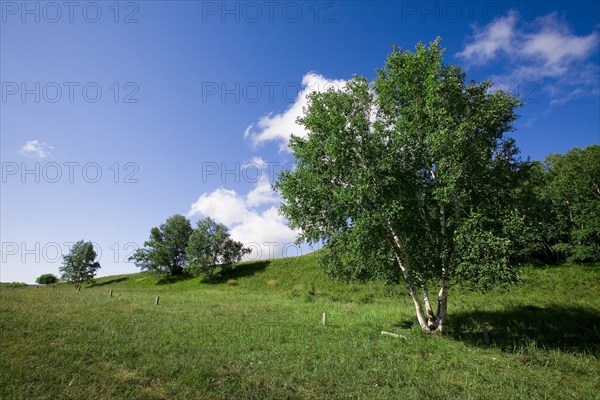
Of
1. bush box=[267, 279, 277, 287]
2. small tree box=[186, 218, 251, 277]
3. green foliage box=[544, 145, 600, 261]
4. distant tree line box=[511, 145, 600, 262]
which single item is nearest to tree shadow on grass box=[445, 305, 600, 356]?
distant tree line box=[511, 145, 600, 262]

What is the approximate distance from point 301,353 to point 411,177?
13595mm

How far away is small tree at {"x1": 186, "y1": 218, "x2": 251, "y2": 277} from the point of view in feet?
228

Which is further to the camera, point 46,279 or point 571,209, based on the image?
point 46,279

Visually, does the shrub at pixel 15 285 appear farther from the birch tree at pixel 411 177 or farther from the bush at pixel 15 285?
the birch tree at pixel 411 177

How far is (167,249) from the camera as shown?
7900 centimetres

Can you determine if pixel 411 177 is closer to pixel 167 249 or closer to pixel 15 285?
pixel 167 249

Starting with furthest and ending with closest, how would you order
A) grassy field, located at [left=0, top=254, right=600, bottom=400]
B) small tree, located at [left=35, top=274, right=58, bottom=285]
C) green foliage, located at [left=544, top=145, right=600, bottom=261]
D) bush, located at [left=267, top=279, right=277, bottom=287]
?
small tree, located at [left=35, top=274, right=58, bottom=285] → bush, located at [left=267, top=279, right=277, bottom=287] → green foliage, located at [left=544, top=145, right=600, bottom=261] → grassy field, located at [left=0, top=254, right=600, bottom=400]

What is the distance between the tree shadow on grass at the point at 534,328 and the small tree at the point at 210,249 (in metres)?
55.2

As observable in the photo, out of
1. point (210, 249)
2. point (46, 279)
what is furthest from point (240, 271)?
point (46, 279)

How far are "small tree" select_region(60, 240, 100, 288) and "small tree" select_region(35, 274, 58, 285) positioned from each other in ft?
105

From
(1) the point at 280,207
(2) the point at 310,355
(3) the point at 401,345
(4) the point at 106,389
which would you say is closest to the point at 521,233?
(3) the point at 401,345

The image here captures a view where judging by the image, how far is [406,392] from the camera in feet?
40.2

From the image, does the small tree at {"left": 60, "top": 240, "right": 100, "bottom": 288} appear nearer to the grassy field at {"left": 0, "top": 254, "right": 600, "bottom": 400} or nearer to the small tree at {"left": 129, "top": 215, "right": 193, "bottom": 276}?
the small tree at {"left": 129, "top": 215, "right": 193, "bottom": 276}

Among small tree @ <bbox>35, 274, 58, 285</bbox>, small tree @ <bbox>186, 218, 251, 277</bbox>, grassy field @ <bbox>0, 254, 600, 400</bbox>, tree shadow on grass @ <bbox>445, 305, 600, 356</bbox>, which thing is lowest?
small tree @ <bbox>35, 274, 58, 285</bbox>
